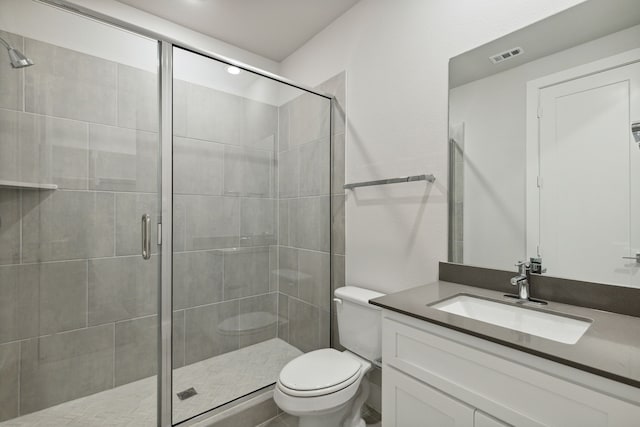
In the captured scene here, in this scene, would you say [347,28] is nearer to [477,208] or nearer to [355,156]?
[355,156]

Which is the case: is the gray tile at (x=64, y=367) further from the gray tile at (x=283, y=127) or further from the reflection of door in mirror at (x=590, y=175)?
the reflection of door in mirror at (x=590, y=175)

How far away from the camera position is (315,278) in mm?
2127

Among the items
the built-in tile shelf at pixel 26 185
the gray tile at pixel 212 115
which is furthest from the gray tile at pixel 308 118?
the built-in tile shelf at pixel 26 185

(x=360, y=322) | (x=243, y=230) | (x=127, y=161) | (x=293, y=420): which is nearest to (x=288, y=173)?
(x=243, y=230)

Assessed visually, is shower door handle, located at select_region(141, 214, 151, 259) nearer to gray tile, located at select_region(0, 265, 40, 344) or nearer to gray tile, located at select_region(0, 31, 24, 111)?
gray tile, located at select_region(0, 265, 40, 344)

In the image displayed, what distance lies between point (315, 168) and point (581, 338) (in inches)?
64.3

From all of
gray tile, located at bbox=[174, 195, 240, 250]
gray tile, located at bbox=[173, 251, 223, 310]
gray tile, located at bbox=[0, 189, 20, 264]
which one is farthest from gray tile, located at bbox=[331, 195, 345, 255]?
gray tile, located at bbox=[0, 189, 20, 264]

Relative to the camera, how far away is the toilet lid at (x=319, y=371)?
1362mm

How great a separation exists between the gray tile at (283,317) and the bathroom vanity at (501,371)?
990 mm

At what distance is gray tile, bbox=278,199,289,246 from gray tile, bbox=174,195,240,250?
28 centimetres

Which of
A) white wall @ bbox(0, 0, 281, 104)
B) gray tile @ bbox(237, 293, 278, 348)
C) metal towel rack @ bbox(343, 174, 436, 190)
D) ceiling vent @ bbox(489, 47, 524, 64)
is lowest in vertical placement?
gray tile @ bbox(237, 293, 278, 348)

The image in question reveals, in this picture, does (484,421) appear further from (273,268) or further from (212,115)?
(212,115)

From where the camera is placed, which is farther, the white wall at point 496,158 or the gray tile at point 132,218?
the gray tile at point 132,218

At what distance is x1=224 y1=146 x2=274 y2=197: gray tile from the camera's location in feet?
5.77
